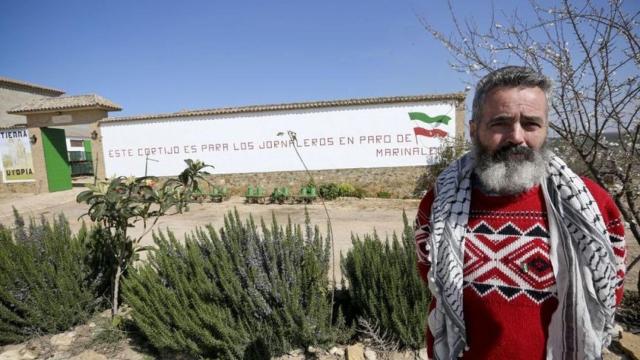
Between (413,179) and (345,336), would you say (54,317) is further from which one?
(413,179)

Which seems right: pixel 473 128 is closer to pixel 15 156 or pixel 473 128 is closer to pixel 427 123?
pixel 427 123

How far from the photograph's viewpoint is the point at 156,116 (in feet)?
38.6

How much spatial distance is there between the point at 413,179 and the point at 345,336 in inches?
356

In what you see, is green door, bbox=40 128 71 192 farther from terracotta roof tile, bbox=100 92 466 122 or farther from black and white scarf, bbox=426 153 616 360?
black and white scarf, bbox=426 153 616 360

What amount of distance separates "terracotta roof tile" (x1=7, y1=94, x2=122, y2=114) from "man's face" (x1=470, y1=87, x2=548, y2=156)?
13.9m

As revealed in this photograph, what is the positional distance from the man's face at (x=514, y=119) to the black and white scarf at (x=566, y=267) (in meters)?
0.15

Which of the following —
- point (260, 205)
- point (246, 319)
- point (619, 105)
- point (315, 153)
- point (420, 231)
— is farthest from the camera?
point (315, 153)

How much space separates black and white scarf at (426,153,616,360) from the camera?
1.15 meters

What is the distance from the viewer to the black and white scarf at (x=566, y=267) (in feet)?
3.78

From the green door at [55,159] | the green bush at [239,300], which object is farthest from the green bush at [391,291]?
the green door at [55,159]

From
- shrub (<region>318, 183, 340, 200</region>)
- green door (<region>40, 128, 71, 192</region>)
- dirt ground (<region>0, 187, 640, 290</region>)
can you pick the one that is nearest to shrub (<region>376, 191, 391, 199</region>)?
dirt ground (<region>0, 187, 640, 290</region>)

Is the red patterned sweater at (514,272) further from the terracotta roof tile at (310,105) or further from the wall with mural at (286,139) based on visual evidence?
the terracotta roof tile at (310,105)

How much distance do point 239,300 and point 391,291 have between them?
1.10 m

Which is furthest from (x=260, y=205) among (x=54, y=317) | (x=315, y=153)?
(x=54, y=317)
